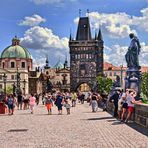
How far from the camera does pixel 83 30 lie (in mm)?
155750

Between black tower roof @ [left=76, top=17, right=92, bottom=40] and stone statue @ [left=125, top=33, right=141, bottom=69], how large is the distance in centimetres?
12613

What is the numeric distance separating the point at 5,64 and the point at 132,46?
134647mm

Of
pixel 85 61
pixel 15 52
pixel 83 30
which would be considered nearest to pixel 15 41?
pixel 15 52

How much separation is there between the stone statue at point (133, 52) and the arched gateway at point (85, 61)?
4727 inches

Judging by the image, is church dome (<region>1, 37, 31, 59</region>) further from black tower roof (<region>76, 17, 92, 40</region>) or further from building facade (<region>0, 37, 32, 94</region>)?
black tower roof (<region>76, 17, 92, 40</region>)

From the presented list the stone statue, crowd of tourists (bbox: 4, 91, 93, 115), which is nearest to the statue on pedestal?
the stone statue

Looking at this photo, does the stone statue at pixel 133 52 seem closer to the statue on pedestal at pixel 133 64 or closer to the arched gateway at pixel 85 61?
the statue on pedestal at pixel 133 64

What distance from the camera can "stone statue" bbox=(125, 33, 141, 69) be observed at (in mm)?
26484

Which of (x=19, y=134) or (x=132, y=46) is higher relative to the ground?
(x=132, y=46)

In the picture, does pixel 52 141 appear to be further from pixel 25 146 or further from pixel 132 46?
pixel 132 46

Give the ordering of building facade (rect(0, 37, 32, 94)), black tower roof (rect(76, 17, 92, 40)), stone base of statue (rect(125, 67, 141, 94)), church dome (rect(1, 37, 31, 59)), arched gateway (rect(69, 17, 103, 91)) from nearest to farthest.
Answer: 1. stone base of statue (rect(125, 67, 141, 94))
2. arched gateway (rect(69, 17, 103, 91))
3. building facade (rect(0, 37, 32, 94))
4. black tower roof (rect(76, 17, 92, 40))
5. church dome (rect(1, 37, 31, 59))

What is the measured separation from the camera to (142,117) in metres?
19.4

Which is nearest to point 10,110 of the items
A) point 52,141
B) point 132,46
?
point 132,46

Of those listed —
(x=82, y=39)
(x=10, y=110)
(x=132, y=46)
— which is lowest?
(x=10, y=110)
